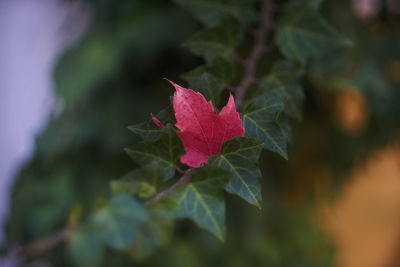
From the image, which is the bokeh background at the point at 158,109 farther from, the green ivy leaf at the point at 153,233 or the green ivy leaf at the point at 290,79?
the green ivy leaf at the point at 153,233

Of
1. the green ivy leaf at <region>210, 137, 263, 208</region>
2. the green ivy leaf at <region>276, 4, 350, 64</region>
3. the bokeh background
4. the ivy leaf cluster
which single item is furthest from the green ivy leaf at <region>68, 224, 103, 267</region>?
the bokeh background

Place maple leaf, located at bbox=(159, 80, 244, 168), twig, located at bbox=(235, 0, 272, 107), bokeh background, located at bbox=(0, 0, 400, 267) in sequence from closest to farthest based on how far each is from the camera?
1. maple leaf, located at bbox=(159, 80, 244, 168)
2. twig, located at bbox=(235, 0, 272, 107)
3. bokeh background, located at bbox=(0, 0, 400, 267)

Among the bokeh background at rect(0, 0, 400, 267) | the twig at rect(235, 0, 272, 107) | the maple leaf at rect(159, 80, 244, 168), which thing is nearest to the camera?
the maple leaf at rect(159, 80, 244, 168)

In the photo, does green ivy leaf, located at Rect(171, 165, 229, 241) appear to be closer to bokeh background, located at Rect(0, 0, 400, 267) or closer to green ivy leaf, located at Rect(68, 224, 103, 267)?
green ivy leaf, located at Rect(68, 224, 103, 267)

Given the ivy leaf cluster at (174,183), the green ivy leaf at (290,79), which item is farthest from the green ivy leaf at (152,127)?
the green ivy leaf at (290,79)

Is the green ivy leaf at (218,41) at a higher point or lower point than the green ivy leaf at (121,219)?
higher

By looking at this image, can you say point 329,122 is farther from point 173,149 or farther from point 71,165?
point 173,149
